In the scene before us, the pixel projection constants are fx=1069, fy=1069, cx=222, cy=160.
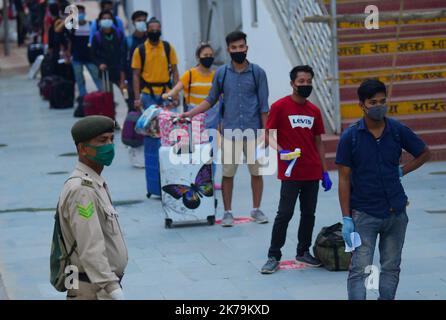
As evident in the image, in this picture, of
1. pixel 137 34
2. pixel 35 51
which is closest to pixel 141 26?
pixel 137 34

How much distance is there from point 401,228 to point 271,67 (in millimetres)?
9894

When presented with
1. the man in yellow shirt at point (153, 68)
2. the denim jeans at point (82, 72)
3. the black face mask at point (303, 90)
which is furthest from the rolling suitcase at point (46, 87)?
the black face mask at point (303, 90)

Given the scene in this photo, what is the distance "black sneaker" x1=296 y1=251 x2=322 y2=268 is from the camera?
9.25 metres

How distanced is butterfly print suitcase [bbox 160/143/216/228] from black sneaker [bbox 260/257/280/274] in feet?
6.57

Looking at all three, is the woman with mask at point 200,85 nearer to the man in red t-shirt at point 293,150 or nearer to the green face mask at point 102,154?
the man in red t-shirt at point 293,150

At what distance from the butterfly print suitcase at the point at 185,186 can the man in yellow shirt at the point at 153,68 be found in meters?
3.26

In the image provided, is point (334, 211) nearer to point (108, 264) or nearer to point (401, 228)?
point (401, 228)

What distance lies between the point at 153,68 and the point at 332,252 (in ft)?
19.2

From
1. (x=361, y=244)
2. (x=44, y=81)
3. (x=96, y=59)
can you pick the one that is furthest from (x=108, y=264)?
(x=44, y=81)

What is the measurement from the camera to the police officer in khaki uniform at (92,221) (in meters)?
5.55

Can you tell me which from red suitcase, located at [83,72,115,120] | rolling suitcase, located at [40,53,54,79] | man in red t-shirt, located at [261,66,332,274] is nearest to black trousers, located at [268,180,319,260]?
man in red t-shirt, located at [261,66,332,274]

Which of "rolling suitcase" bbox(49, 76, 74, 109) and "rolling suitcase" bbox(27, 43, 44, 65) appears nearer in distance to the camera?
"rolling suitcase" bbox(49, 76, 74, 109)

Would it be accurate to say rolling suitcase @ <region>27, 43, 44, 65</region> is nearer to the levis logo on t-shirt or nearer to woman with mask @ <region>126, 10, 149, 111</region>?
woman with mask @ <region>126, 10, 149, 111</region>

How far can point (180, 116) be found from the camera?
11.1 metres
